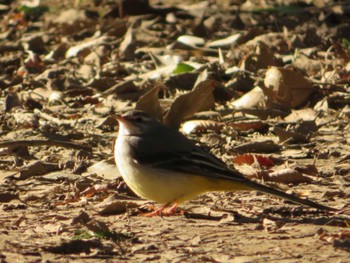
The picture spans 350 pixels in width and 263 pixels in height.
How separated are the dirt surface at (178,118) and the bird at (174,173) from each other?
0.57 ft

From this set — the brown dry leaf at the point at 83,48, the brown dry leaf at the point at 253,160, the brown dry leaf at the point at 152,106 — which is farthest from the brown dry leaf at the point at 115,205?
the brown dry leaf at the point at 83,48

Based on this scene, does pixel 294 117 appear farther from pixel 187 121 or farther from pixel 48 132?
pixel 48 132

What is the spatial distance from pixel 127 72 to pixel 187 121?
6.90ft

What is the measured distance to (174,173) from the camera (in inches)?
265

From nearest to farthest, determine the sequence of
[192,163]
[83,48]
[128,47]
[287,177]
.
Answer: [192,163], [287,177], [128,47], [83,48]

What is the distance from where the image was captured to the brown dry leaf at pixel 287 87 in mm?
9531

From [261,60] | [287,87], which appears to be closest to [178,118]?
[287,87]

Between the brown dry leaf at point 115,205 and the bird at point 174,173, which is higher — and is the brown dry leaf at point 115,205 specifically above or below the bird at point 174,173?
below

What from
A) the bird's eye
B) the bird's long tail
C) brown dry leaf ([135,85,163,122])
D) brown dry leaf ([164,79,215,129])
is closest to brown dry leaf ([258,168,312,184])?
the bird's long tail

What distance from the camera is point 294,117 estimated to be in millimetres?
9305

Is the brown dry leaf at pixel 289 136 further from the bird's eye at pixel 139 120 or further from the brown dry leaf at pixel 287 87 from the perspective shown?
the bird's eye at pixel 139 120

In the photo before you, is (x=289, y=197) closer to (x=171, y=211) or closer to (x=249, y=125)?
(x=171, y=211)

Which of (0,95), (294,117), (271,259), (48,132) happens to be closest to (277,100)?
Result: (294,117)

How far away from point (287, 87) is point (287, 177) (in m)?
2.24
